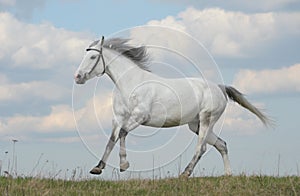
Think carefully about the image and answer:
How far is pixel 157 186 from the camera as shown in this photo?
11.3 meters

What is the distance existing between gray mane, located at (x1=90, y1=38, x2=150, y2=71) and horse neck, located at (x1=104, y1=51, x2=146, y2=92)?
0.13m

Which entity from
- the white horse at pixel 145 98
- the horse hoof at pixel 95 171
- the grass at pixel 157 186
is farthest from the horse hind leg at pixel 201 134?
the grass at pixel 157 186

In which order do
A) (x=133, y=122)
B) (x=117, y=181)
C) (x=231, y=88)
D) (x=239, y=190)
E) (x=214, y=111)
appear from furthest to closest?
1. (x=231, y=88)
2. (x=214, y=111)
3. (x=133, y=122)
4. (x=117, y=181)
5. (x=239, y=190)

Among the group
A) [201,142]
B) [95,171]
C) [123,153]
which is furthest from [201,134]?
[95,171]

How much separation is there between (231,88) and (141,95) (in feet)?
10.3

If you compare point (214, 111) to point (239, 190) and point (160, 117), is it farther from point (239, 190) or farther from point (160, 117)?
point (239, 190)

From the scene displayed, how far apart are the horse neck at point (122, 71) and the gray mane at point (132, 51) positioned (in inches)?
4.9

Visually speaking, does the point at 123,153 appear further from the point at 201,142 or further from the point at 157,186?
the point at 157,186

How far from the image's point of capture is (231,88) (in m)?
16.6

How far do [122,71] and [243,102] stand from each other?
372 cm

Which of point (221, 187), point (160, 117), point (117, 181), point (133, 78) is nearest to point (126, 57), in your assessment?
point (133, 78)

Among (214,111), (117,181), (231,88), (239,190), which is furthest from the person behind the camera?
(231,88)

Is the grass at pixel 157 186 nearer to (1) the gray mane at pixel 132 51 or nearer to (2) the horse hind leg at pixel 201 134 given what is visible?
(2) the horse hind leg at pixel 201 134

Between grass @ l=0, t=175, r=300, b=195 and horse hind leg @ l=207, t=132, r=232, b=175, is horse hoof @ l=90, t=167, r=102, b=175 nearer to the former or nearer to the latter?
grass @ l=0, t=175, r=300, b=195
